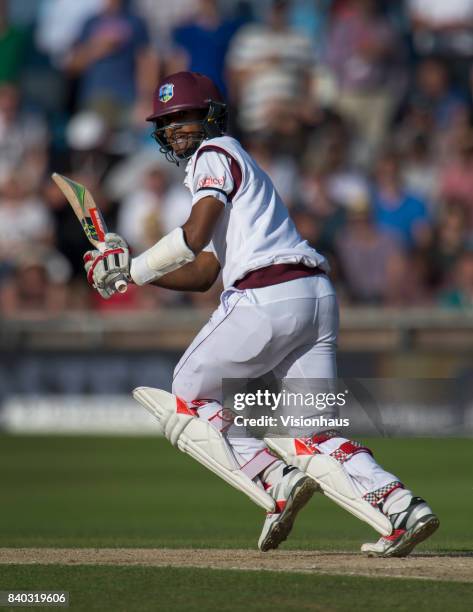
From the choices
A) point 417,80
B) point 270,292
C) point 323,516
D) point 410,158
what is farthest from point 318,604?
point 417,80

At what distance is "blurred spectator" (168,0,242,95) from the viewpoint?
51.9ft

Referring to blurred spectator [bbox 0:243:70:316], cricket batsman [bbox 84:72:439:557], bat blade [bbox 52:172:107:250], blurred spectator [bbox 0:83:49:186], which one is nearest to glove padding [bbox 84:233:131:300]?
cricket batsman [bbox 84:72:439:557]

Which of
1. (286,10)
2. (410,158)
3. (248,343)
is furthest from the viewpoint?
(286,10)

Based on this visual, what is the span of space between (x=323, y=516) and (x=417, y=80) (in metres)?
7.58

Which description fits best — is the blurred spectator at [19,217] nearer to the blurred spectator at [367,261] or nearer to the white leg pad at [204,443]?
the blurred spectator at [367,261]

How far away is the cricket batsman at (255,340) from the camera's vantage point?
5.61 m

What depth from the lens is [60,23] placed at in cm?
1736

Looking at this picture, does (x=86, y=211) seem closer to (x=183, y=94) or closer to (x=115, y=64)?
(x=183, y=94)

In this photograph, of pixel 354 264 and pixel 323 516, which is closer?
pixel 323 516

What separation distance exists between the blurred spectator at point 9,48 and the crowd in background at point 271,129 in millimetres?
18

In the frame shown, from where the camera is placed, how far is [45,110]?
1664cm

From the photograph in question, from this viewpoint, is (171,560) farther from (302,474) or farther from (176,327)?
(176,327)

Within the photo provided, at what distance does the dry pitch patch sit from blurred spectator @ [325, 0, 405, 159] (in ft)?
32.3

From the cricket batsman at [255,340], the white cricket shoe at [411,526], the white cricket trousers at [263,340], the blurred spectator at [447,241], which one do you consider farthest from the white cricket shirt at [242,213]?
the blurred spectator at [447,241]
